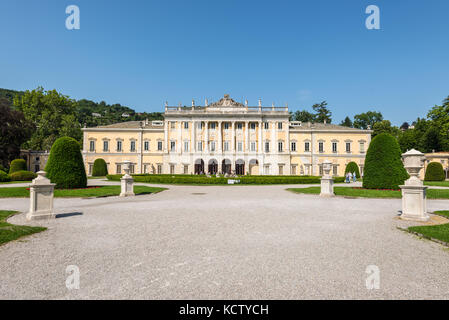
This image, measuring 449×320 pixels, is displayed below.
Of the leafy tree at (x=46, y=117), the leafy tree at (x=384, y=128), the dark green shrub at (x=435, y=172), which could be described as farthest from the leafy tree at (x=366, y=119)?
the leafy tree at (x=46, y=117)

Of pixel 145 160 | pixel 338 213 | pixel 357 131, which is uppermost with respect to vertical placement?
pixel 357 131

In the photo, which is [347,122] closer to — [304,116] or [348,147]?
[304,116]

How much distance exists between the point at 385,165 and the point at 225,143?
34.0m

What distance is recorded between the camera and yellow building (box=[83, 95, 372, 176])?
4819 centimetres

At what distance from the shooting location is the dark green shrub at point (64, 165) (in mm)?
17172

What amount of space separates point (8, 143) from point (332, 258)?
5140 centimetres

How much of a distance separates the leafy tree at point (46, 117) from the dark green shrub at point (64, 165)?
40.6 meters

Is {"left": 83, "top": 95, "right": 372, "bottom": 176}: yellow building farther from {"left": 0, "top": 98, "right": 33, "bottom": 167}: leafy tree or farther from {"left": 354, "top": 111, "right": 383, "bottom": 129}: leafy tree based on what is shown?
{"left": 354, "top": 111, "right": 383, "bottom": 129}: leafy tree

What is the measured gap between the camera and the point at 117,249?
5.14 meters

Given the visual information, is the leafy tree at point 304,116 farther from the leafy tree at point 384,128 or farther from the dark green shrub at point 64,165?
the dark green shrub at point 64,165

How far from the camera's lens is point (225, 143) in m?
49.3
